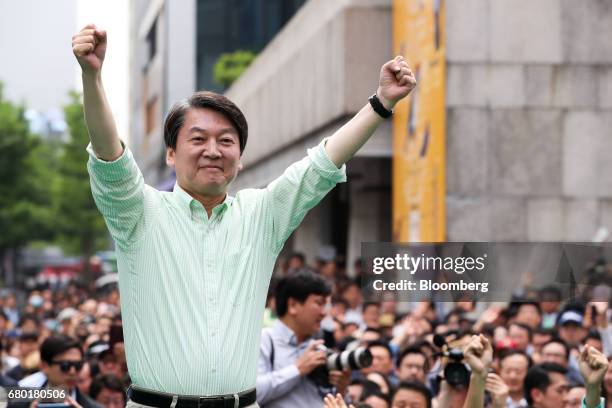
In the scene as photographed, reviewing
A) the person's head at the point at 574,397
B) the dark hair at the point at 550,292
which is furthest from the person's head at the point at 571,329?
the dark hair at the point at 550,292

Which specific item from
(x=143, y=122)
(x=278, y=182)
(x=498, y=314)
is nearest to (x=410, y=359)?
(x=498, y=314)

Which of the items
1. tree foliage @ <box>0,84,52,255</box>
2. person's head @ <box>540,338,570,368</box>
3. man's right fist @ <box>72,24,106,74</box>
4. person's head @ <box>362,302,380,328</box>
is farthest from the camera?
tree foliage @ <box>0,84,52,255</box>

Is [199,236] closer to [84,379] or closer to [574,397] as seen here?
[574,397]

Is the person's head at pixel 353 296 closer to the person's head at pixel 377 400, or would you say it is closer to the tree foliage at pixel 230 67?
the person's head at pixel 377 400

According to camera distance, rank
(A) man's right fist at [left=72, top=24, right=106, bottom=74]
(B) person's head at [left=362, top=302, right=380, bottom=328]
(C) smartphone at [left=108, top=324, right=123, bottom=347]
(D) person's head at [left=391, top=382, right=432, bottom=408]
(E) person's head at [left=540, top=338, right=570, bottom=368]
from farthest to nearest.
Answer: (B) person's head at [left=362, top=302, right=380, bottom=328]
(E) person's head at [left=540, top=338, right=570, bottom=368]
(C) smartphone at [left=108, top=324, right=123, bottom=347]
(D) person's head at [left=391, top=382, right=432, bottom=408]
(A) man's right fist at [left=72, top=24, right=106, bottom=74]

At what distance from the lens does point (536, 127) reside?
1739 cm

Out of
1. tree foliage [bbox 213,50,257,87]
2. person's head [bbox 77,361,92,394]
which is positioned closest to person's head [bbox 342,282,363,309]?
person's head [bbox 77,361,92,394]

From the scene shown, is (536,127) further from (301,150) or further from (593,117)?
(301,150)

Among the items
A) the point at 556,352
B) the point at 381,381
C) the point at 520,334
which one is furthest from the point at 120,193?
the point at 520,334

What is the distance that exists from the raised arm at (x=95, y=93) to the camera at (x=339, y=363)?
3.13m

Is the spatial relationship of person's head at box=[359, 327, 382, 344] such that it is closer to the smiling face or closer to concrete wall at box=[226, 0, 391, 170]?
the smiling face

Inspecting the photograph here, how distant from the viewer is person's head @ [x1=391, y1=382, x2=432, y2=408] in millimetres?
8266

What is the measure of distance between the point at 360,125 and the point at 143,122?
5565 centimetres

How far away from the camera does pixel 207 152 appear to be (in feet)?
14.9
